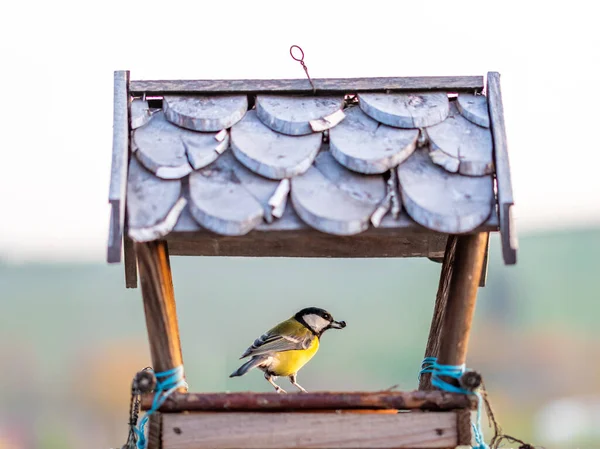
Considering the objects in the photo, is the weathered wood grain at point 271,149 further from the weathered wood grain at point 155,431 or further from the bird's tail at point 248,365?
the bird's tail at point 248,365

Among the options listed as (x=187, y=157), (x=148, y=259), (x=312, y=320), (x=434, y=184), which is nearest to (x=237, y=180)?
(x=187, y=157)

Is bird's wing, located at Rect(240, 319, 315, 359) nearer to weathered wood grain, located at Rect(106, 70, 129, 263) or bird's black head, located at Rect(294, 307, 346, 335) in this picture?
bird's black head, located at Rect(294, 307, 346, 335)

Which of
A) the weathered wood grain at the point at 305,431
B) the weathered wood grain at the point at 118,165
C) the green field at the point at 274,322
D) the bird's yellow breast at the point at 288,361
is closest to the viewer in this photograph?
the weathered wood grain at the point at 118,165

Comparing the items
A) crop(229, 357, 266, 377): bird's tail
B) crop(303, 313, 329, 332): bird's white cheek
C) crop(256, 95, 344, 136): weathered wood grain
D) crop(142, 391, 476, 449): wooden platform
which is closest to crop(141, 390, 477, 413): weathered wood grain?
crop(142, 391, 476, 449): wooden platform

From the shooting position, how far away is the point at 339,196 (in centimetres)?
250

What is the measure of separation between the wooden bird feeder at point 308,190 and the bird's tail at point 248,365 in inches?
29.5

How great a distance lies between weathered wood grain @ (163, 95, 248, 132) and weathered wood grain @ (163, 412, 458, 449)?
0.78 metres

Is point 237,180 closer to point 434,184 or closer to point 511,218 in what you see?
point 434,184

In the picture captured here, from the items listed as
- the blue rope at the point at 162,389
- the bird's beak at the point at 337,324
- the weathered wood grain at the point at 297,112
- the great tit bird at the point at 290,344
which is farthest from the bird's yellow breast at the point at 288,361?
the weathered wood grain at the point at 297,112

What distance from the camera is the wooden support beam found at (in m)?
2.57

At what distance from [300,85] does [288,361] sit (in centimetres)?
145

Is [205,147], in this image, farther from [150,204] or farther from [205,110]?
[150,204]

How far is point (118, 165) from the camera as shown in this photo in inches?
99.0

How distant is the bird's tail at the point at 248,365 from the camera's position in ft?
11.1
